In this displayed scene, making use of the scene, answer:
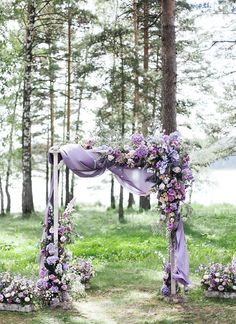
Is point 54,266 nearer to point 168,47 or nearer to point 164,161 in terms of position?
point 164,161

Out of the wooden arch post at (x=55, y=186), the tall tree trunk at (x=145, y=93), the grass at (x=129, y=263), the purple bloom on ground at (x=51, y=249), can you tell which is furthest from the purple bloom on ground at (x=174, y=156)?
the tall tree trunk at (x=145, y=93)

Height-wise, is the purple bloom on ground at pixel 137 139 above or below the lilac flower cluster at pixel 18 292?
above

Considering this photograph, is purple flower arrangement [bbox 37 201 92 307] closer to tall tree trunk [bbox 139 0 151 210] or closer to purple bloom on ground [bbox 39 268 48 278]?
purple bloom on ground [bbox 39 268 48 278]

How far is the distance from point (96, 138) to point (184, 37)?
1765 cm

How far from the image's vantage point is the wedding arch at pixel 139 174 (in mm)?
9688

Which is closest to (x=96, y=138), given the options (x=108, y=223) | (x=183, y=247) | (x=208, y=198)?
→ (x=183, y=247)

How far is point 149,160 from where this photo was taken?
9.72 meters

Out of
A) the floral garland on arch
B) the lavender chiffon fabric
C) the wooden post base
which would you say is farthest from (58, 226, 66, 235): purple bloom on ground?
the floral garland on arch

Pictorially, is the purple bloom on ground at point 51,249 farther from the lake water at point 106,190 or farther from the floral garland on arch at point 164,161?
the lake water at point 106,190

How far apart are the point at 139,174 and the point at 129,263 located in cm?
403

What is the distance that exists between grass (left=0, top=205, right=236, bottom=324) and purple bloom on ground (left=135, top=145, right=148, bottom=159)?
1345 mm

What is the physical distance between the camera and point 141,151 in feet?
31.9

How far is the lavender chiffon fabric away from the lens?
9625mm

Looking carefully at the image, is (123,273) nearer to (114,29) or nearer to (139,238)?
(139,238)
